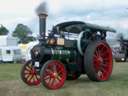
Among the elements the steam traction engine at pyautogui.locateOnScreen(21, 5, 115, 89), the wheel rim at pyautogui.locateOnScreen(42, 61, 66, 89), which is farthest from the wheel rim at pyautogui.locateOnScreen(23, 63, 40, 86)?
the wheel rim at pyautogui.locateOnScreen(42, 61, 66, 89)

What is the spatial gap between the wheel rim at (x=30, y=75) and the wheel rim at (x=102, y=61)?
1917 mm

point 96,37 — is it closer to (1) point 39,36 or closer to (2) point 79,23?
(2) point 79,23

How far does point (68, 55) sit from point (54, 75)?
1.34m

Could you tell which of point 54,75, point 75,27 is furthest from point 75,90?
point 75,27

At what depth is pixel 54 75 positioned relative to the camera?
11.5 metres

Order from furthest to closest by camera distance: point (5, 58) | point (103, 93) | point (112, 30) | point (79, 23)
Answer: point (5, 58), point (112, 30), point (79, 23), point (103, 93)

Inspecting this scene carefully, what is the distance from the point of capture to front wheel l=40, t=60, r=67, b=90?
36.6 feet

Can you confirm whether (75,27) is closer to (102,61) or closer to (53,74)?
(102,61)

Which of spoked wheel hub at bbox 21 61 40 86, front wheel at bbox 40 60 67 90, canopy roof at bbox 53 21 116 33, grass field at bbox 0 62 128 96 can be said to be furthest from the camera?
canopy roof at bbox 53 21 116 33

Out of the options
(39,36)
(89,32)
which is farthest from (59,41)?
(89,32)

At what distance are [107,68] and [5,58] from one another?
105 feet

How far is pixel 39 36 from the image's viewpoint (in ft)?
39.4

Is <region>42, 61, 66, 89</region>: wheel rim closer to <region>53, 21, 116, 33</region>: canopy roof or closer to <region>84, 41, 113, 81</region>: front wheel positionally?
<region>84, 41, 113, 81</region>: front wheel

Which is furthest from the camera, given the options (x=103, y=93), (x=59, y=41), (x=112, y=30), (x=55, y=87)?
(x=112, y=30)
